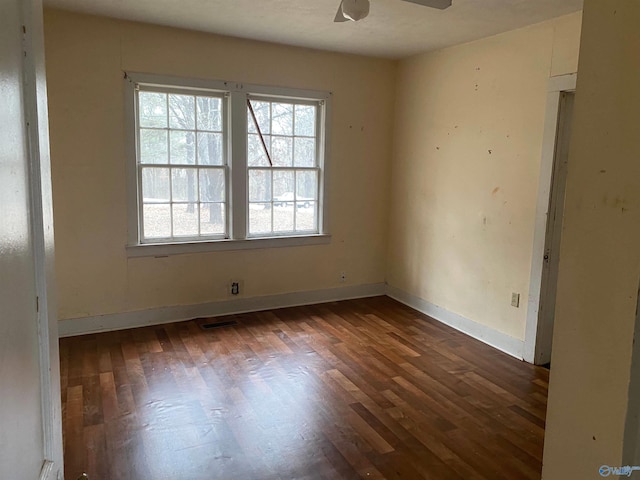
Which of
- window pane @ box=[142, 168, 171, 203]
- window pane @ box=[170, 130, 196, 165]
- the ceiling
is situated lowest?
window pane @ box=[142, 168, 171, 203]

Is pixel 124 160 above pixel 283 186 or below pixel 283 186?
above

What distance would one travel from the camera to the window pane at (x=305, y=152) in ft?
15.3

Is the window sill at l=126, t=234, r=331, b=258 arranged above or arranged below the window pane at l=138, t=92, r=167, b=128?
below

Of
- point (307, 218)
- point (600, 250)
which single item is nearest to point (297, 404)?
point (307, 218)

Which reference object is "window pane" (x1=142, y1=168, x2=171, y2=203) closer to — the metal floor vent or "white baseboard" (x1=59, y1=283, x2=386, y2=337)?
"white baseboard" (x1=59, y1=283, x2=386, y2=337)

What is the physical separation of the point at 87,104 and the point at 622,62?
3.95 m

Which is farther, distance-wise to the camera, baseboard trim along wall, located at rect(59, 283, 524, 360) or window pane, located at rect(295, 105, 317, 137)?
window pane, located at rect(295, 105, 317, 137)

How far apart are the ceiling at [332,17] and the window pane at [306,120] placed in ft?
2.11

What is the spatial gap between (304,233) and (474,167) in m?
1.79

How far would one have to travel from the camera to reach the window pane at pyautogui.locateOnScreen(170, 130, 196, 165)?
161 inches

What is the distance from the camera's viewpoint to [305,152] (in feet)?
15.4

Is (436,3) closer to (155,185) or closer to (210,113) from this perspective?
(210,113)

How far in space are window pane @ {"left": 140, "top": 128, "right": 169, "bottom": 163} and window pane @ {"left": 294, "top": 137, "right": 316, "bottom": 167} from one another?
128cm

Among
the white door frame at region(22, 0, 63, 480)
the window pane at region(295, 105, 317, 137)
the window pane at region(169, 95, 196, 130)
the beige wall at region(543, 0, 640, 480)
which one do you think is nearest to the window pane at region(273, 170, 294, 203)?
the window pane at region(295, 105, 317, 137)
